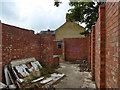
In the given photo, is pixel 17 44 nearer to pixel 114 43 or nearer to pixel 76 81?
pixel 76 81

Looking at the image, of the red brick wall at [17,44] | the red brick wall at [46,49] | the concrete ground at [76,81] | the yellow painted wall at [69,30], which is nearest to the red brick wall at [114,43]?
the concrete ground at [76,81]

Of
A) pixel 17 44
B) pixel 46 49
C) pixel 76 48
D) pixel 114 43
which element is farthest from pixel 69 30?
pixel 114 43

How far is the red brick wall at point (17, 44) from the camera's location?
416cm

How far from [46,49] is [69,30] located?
45.2ft

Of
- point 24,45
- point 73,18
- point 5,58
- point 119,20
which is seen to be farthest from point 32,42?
point 73,18

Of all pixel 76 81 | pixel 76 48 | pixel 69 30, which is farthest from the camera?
pixel 69 30

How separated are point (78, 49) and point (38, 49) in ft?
20.7

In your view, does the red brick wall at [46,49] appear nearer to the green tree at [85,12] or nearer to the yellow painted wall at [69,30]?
the green tree at [85,12]

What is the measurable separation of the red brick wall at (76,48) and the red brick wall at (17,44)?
589cm

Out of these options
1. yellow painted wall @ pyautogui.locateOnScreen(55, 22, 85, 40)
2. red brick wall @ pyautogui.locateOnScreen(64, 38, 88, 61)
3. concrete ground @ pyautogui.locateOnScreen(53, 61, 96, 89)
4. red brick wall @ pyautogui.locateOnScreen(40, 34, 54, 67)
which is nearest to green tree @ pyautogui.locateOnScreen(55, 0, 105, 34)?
red brick wall @ pyautogui.locateOnScreen(64, 38, 88, 61)

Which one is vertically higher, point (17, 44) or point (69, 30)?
point (69, 30)

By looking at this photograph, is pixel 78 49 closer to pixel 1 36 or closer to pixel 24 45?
pixel 24 45

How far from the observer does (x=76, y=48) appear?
11633 mm

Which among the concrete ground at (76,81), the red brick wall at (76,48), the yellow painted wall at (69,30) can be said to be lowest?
the concrete ground at (76,81)
